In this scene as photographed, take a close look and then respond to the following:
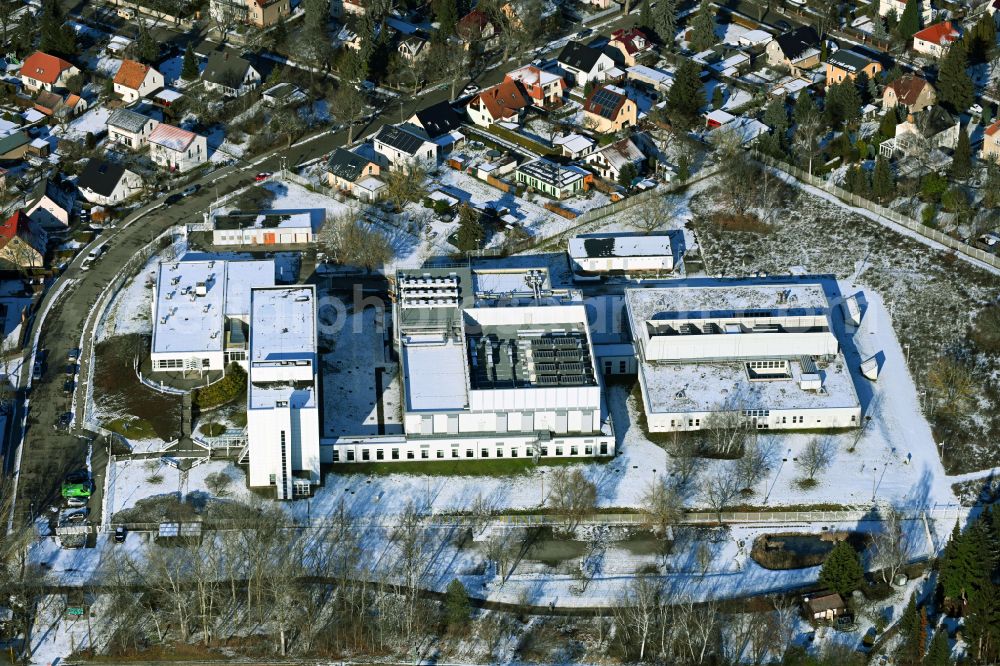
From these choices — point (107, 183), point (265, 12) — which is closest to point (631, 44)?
point (265, 12)

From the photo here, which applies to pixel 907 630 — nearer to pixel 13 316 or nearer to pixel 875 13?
pixel 13 316

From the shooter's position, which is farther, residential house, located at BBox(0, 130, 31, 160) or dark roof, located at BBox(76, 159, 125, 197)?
residential house, located at BBox(0, 130, 31, 160)

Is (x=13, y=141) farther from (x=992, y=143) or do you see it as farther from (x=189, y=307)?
(x=992, y=143)

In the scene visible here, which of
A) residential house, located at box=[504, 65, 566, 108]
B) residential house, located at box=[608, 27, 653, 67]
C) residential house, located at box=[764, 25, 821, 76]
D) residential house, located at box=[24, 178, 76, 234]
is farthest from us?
residential house, located at box=[608, 27, 653, 67]

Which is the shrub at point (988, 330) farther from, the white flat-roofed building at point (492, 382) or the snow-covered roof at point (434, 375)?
the snow-covered roof at point (434, 375)

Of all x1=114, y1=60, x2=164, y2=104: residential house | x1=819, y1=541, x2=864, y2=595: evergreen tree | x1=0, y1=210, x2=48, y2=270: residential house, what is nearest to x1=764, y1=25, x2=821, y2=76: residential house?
x1=114, y1=60, x2=164, y2=104: residential house

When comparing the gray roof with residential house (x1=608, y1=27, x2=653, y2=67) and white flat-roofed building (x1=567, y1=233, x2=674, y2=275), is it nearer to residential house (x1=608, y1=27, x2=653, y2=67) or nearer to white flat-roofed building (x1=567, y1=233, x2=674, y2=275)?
white flat-roofed building (x1=567, y1=233, x2=674, y2=275)

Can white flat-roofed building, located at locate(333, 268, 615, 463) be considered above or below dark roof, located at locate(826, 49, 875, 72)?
below

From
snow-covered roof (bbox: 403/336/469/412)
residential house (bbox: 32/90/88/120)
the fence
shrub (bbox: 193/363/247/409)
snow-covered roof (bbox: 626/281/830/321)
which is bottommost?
shrub (bbox: 193/363/247/409)
